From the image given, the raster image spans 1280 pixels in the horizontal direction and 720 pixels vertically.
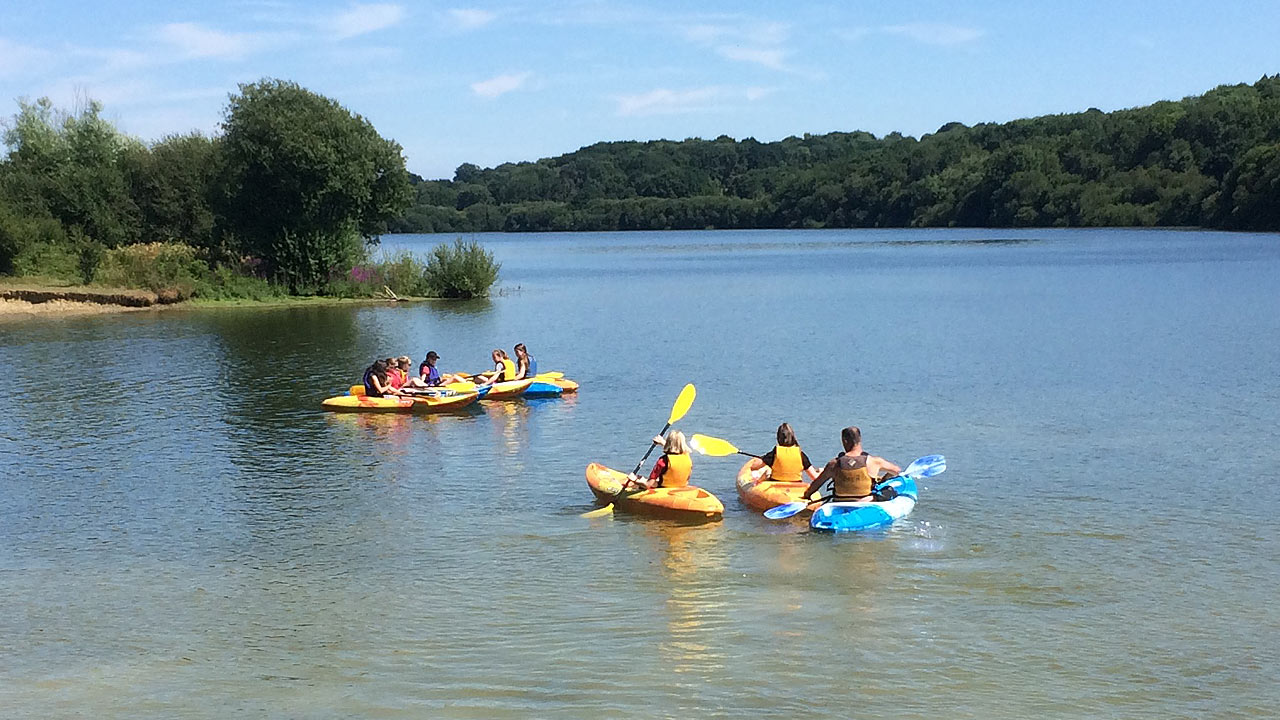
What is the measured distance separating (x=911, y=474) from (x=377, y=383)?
11.9 meters

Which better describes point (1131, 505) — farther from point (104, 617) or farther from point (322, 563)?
point (104, 617)

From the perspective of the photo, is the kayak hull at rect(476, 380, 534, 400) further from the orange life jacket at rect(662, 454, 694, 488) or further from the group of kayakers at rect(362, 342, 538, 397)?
the orange life jacket at rect(662, 454, 694, 488)

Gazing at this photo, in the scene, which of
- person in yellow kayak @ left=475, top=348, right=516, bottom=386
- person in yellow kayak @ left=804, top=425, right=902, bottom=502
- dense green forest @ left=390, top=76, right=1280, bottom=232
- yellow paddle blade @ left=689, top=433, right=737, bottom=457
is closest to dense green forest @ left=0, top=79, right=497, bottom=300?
person in yellow kayak @ left=475, top=348, right=516, bottom=386

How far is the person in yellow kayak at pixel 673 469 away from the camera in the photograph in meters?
16.3

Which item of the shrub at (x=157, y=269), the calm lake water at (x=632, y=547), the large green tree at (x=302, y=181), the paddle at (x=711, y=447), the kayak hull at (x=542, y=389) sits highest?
the large green tree at (x=302, y=181)

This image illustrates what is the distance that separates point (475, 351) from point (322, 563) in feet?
66.4

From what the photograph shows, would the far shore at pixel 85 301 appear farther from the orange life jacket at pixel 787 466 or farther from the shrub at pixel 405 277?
the orange life jacket at pixel 787 466

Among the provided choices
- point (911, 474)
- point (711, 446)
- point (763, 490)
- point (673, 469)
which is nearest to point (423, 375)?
point (711, 446)

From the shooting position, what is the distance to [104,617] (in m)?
12.2

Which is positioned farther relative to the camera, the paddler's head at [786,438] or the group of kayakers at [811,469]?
the paddler's head at [786,438]

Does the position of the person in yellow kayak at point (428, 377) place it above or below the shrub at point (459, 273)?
below

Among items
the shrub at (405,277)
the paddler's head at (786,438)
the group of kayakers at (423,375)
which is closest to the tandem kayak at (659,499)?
the paddler's head at (786,438)

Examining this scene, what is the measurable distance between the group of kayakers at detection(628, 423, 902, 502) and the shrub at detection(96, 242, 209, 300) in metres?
36.1

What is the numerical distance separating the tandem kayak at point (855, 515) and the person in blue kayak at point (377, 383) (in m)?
11.9
